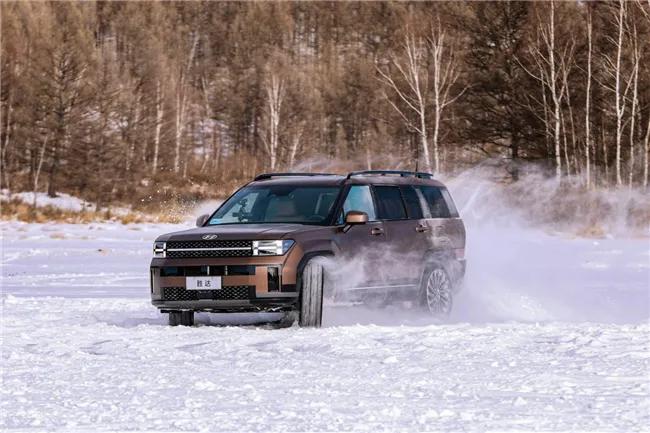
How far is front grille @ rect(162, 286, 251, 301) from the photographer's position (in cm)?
1176

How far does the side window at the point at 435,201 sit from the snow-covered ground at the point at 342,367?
126cm

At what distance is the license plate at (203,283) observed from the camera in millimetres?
11844

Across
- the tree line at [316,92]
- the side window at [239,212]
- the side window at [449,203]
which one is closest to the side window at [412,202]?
the side window at [449,203]

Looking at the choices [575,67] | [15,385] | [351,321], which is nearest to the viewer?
[15,385]

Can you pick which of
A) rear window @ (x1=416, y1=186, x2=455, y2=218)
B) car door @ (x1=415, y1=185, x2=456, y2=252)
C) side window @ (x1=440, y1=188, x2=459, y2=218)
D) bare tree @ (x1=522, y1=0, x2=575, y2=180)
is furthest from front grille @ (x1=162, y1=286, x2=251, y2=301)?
bare tree @ (x1=522, y1=0, x2=575, y2=180)

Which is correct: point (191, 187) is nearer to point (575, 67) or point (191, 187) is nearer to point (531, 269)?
point (575, 67)

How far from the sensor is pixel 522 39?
48062mm

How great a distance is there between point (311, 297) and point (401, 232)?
6.47 ft

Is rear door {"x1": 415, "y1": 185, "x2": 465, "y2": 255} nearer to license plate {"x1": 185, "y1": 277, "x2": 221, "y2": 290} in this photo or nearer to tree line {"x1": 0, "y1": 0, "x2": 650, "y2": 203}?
license plate {"x1": 185, "y1": 277, "x2": 221, "y2": 290}

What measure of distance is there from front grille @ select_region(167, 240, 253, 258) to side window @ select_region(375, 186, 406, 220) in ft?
6.77

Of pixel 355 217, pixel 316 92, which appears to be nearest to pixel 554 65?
pixel 355 217

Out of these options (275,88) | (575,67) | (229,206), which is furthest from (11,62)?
(229,206)

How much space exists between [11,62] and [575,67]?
37679 mm

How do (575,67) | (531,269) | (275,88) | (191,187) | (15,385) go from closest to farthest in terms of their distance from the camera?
(15,385), (531,269), (575,67), (275,88), (191,187)
